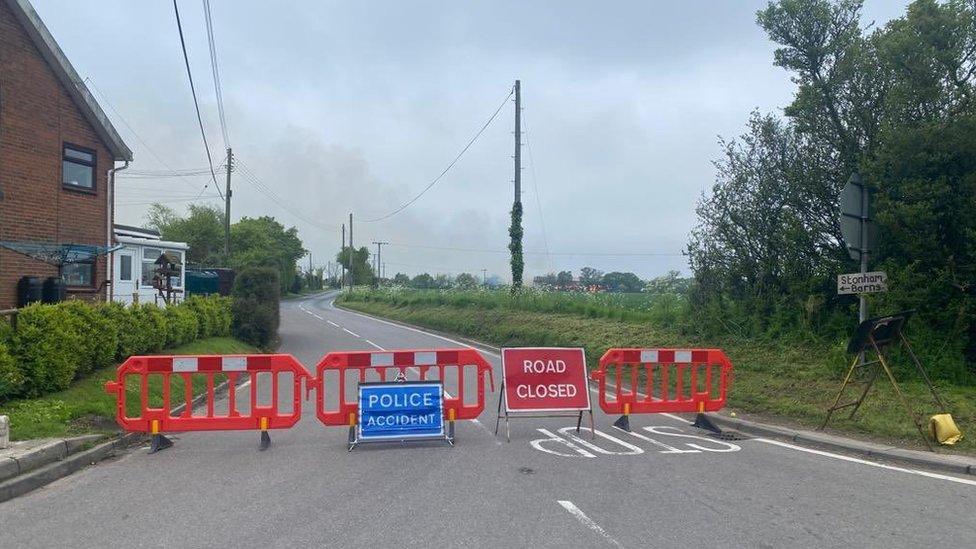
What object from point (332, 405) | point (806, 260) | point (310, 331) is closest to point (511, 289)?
point (310, 331)

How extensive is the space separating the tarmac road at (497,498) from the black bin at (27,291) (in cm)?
977

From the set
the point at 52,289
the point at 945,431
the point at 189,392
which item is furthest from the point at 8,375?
the point at 945,431

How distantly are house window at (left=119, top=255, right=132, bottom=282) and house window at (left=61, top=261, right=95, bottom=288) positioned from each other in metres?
5.00

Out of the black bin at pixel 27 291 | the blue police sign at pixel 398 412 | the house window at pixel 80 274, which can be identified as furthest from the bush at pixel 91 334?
the house window at pixel 80 274

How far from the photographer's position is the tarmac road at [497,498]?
18.5 ft

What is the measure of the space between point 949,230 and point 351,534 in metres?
10.9

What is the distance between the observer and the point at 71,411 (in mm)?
9633

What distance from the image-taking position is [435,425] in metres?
9.20

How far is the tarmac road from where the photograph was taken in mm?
5652

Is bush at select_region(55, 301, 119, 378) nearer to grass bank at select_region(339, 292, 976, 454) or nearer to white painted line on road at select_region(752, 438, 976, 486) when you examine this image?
white painted line on road at select_region(752, 438, 976, 486)

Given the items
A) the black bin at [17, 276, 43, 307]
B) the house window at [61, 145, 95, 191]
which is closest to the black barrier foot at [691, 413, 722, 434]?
the black bin at [17, 276, 43, 307]

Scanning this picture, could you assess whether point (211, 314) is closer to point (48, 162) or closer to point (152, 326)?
point (48, 162)

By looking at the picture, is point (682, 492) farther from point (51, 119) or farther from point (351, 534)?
point (51, 119)

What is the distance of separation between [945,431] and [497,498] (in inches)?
223
